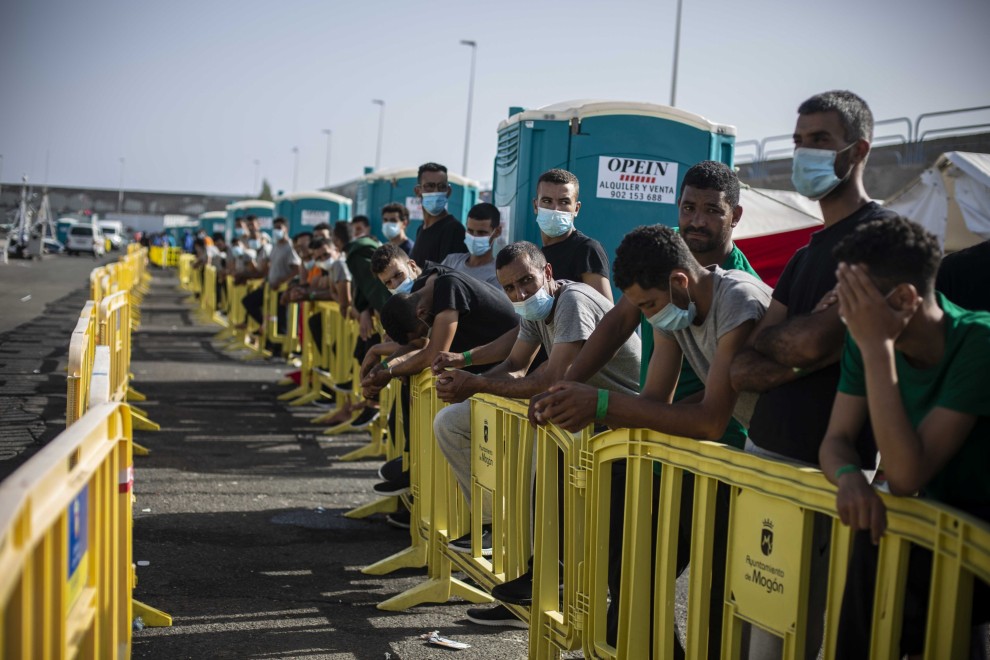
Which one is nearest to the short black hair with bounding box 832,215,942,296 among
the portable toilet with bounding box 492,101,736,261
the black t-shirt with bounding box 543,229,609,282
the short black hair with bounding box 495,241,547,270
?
the short black hair with bounding box 495,241,547,270

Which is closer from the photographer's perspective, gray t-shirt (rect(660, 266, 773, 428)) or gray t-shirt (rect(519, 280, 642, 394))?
gray t-shirt (rect(660, 266, 773, 428))

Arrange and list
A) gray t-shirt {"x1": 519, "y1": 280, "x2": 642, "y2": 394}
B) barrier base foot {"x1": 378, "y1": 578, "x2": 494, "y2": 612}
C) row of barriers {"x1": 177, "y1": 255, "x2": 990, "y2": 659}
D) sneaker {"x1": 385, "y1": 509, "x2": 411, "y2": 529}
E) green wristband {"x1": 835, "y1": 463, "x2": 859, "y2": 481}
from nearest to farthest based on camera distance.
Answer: row of barriers {"x1": 177, "y1": 255, "x2": 990, "y2": 659} < green wristband {"x1": 835, "y1": 463, "x2": 859, "y2": 481} < gray t-shirt {"x1": 519, "y1": 280, "x2": 642, "y2": 394} < barrier base foot {"x1": 378, "y1": 578, "x2": 494, "y2": 612} < sneaker {"x1": 385, "y1": 509, "x2": 411, "y2": 529}

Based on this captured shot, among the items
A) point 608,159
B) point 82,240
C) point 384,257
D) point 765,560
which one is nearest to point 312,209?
point 608,159

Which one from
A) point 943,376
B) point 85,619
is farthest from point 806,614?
point 85,619

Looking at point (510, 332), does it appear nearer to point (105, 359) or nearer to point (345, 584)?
point (345, 584)

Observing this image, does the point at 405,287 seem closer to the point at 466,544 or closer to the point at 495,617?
the point at 466,544

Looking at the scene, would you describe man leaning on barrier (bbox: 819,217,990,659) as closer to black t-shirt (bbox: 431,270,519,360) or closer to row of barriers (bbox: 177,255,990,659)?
row of barriers (bbox: 177,255,990,659)

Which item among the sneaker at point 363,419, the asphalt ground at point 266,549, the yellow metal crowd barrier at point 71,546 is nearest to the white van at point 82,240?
the asphalt ground at point 266,549

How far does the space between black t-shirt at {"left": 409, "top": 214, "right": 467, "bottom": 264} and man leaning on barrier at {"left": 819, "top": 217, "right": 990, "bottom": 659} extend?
675 centimetres

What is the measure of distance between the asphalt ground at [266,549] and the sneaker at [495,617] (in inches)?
2.1

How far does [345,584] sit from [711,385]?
3342 mm

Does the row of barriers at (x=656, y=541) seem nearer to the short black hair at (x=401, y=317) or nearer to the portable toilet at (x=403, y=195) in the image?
the short black hair at (x=401, y=317)

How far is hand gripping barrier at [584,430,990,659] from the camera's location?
2.69 m

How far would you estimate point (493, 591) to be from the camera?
505 centimetres
